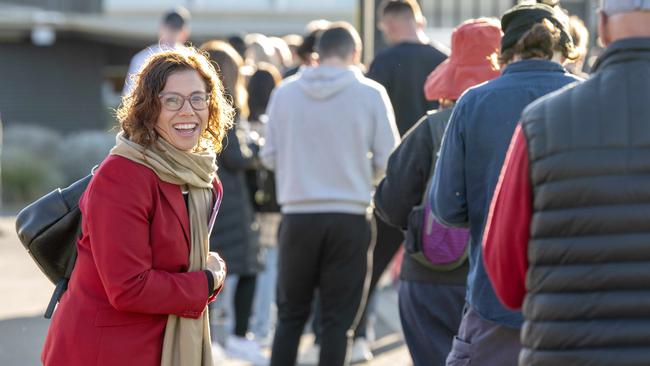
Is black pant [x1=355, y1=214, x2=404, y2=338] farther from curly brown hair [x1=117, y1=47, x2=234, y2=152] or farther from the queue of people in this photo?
curly brown hair [x1=117, y1=47, x2=234, y2=152]

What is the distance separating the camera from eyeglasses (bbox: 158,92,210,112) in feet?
14.7

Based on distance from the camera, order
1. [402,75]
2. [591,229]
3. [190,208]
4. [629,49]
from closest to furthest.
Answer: [591,229] → [629,49] → [190,208] → [402,75]

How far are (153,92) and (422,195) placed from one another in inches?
58.7

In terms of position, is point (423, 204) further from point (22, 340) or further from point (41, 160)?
point (41, 160)

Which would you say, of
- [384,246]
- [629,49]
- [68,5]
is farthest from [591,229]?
[68,5]

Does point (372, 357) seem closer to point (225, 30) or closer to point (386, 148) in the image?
point (386, 148)

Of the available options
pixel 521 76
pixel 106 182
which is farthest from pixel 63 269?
pixel 521 76

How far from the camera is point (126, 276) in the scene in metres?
4.21

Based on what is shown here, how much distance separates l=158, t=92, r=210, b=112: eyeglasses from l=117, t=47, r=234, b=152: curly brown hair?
23 millimetres

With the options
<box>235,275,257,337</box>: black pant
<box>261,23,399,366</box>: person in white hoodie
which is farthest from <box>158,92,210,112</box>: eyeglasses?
<box>235,275,257,337</box>: black pant

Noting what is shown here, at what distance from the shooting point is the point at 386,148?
24.1 ft

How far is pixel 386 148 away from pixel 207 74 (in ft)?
9.27

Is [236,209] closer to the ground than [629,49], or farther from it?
closer to the ground

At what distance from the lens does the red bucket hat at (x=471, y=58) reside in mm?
5602
